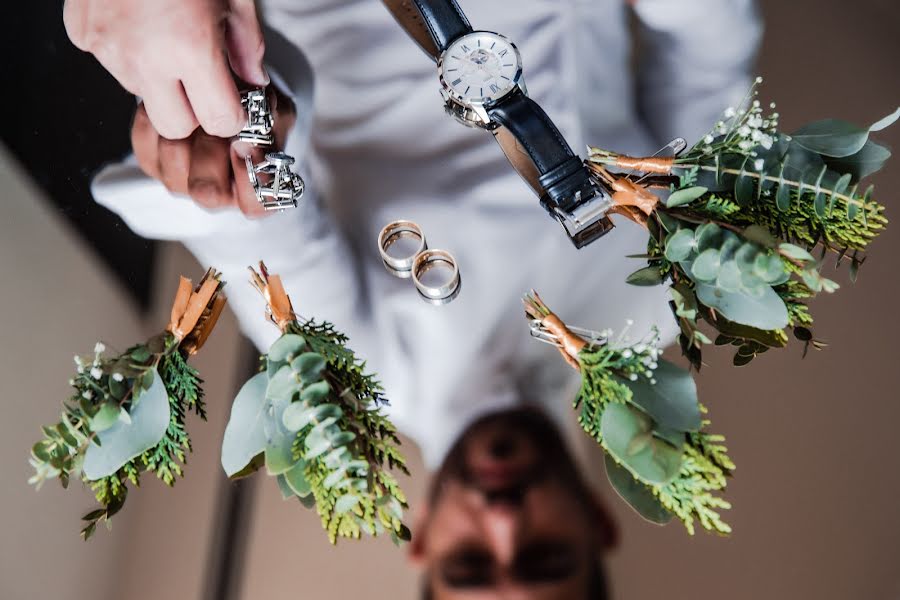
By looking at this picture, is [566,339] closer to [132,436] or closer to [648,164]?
[648,164]

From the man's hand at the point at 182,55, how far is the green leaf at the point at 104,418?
335 mm

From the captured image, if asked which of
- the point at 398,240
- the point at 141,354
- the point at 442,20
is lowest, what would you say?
the point at 141,354

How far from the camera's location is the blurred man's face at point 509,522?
0.72 metres

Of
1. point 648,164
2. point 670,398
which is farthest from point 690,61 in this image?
point 670,398

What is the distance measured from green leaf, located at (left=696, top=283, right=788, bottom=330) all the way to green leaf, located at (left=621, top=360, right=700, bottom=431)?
6cm

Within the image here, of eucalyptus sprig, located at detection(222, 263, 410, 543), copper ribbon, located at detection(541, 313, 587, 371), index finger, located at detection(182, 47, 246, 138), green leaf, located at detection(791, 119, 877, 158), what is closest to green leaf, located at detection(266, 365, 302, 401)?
eucalyptus sprig, located at detection(222, 263, 410, 543)

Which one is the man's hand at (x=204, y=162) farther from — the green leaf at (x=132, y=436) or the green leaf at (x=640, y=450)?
the green leaf at (x=640, y=450)

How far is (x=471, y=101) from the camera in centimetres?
88

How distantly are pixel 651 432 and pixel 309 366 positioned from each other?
10.7 inches

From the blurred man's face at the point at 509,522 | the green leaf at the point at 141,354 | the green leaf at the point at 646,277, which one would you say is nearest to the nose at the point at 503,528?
the blurred man's face at the point at 509,522

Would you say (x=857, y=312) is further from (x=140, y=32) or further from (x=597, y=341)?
(x=140, y=32)

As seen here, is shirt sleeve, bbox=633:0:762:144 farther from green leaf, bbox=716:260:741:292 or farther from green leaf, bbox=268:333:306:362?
green leaf, bbox=268:333:306:362

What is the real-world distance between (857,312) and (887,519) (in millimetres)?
208

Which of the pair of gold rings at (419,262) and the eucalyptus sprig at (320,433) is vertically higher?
the pair of gold rings at (419,262)
